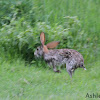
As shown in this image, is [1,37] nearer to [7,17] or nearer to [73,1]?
[7,17]

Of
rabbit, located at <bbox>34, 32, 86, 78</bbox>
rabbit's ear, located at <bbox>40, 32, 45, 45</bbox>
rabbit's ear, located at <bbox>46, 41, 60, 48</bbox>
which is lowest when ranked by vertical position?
rabbit, located at <bbox>34, 32, 86, 78</bbox>

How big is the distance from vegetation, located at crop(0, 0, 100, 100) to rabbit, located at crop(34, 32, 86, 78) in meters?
0.26

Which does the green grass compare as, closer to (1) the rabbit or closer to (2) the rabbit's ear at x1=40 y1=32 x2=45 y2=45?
(1) the rabbit

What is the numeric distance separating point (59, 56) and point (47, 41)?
112cm

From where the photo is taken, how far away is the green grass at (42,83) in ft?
17.3

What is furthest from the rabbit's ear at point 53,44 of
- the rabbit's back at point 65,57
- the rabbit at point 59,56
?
the rabbit's back at point 65,57

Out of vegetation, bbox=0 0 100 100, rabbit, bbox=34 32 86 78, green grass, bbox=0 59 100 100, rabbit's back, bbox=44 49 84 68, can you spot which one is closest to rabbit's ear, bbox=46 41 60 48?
rabbit, bbox=34 32 86 78

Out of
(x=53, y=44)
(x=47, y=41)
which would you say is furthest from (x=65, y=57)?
(x=47, y=41)

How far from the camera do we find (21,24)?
Result: 8.32 m

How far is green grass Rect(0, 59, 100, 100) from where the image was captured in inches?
208

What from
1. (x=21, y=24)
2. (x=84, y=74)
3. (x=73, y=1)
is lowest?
(x=84, y=74)

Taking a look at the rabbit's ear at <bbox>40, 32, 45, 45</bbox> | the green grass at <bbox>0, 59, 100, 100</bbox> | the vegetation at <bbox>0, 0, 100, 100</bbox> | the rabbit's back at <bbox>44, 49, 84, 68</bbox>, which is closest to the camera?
the green grass at <bbox>0, 59, 100, 100</bbox>

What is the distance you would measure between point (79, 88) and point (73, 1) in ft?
14.6

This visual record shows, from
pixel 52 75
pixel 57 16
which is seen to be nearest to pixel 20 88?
pixel 52 75
